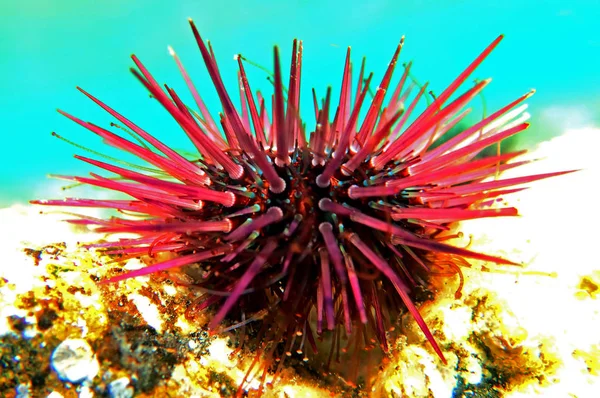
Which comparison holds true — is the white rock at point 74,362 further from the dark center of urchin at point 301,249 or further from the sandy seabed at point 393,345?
the dark center of urchin at point 301,249

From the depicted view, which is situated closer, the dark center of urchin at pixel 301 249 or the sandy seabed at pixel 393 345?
the sandy seabed at pixel 393 345

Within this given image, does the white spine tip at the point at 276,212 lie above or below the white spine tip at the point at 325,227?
above

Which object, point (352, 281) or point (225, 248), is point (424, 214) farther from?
point (225, 248)

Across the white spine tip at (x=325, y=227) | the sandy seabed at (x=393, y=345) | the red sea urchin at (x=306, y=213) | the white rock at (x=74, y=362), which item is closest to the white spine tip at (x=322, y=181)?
the red sea urchin at (x=306, y=213)

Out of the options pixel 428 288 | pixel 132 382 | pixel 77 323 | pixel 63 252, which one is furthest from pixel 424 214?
pixel 63 252

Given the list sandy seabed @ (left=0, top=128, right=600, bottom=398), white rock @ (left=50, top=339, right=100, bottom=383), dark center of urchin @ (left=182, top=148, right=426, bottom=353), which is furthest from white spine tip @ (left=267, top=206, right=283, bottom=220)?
white rock @ (left=50, top=339, right=100, bottom=383)

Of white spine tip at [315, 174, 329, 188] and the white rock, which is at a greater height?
white spine tip at [315, 174, 329, 188]

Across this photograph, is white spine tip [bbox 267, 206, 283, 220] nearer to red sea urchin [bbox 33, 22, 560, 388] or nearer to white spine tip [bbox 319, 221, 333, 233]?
red sea urchin [bbox 33, 22, 560, 388]
